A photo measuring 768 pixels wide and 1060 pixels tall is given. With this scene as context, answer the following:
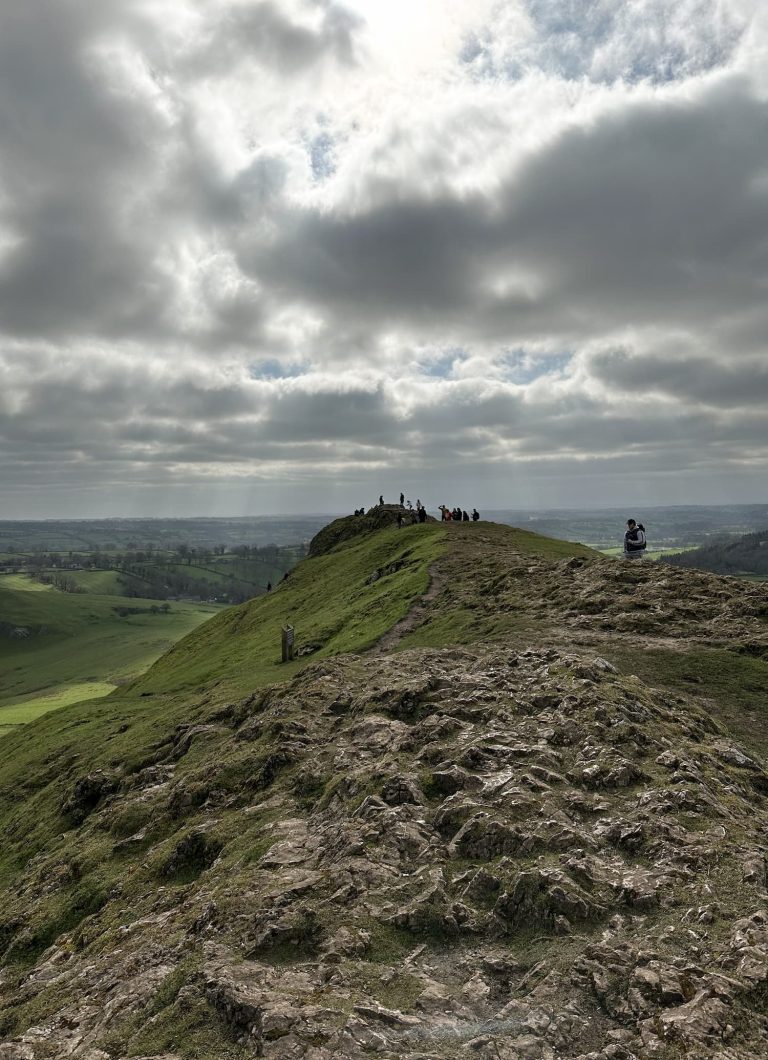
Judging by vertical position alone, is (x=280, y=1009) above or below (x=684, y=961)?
below

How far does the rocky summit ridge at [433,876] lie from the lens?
10594mm

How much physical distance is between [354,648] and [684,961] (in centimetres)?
3429

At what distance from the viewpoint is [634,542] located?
4516 cm

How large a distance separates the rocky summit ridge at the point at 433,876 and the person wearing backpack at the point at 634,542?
12.9m

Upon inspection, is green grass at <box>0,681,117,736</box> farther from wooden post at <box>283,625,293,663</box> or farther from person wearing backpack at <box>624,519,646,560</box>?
person wearing backpack at <box>624,519,646,560</box>

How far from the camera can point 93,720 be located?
58969 millimetres

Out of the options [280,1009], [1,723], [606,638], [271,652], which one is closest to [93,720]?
[271,652]

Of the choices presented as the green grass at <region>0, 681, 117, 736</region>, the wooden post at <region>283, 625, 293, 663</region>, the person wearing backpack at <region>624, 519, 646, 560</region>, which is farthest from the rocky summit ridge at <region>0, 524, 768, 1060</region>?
the green grass at <region>0, 681, 117, 736</region>

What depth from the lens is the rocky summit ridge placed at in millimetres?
10594

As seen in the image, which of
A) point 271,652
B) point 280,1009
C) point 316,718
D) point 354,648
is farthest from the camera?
point 271,652

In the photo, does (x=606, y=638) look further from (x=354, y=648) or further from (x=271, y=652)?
(x=271, y=652)

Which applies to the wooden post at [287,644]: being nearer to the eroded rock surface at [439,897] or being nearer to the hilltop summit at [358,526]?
the eroded rock surface at [439,897]

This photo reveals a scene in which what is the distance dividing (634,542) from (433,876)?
36.1m

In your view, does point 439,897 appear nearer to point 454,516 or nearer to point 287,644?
point 287,644
